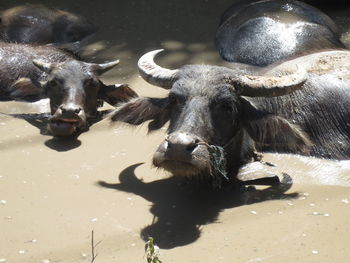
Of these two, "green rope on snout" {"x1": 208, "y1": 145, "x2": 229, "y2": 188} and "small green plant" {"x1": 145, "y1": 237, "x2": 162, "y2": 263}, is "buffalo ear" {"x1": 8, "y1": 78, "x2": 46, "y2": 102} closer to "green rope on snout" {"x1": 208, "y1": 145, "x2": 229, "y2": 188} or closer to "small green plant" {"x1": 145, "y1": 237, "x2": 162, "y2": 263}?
"green rope on snout" {"x1": 208, "y1": 145, "x2": 229, "y2": 188}

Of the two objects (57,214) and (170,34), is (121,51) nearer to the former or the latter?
(170,34)

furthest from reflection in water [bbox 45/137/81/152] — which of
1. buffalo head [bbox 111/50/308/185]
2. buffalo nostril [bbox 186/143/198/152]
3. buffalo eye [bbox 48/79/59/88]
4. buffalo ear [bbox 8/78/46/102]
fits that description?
buffalo nostril [bbox 186/143/198/152]

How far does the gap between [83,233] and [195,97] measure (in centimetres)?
149

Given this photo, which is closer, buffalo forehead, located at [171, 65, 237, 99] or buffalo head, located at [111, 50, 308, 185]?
buffalo head, located at [111, 50, 308, 185]

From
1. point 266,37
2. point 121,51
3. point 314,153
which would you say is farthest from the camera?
point 121,51

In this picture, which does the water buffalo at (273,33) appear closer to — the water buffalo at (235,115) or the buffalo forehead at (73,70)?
the water buffalo at (235,115)

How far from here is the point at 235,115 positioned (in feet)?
19.7

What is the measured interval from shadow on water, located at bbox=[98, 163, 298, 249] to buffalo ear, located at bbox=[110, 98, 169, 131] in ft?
1.57

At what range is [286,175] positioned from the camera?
6387 millimetres

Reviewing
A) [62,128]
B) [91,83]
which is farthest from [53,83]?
[62,128]

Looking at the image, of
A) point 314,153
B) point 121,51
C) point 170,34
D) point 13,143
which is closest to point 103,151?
point 13,143

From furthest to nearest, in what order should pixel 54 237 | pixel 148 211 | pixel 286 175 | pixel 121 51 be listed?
1. pixel 121 51
2. pixel 286 175
3. pixel 148 211
4. pixel 54 237

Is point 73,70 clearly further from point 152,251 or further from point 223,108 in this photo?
point 152,251

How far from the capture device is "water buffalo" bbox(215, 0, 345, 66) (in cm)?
917
